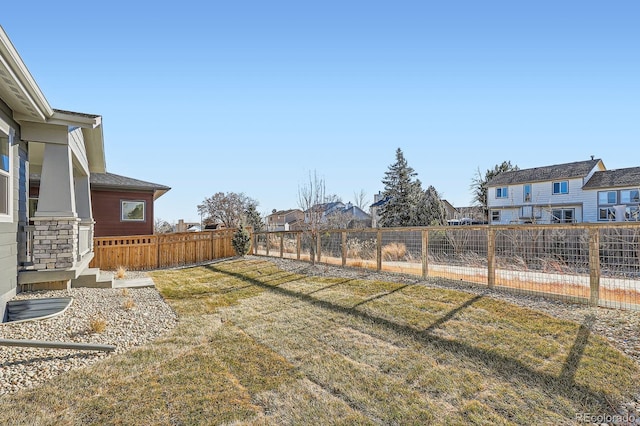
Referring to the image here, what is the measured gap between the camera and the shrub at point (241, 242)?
575 inches

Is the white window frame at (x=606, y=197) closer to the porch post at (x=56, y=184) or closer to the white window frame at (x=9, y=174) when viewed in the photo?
the porch post at (x=56, y=184)

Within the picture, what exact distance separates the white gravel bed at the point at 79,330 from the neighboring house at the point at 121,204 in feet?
28.7

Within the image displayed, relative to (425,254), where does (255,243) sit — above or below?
below

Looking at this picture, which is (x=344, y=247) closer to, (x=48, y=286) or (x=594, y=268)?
(x=594, y=268)

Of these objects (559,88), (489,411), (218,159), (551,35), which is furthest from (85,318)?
(218,159)

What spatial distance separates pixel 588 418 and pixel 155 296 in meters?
7.70

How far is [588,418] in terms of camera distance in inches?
102

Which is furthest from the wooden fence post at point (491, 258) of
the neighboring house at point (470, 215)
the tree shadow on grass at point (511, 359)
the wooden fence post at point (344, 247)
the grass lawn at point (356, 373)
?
the neighboring house at point (470, 215)

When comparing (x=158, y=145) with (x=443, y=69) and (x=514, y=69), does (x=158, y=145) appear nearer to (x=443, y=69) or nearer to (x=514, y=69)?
(x=443, y=69)

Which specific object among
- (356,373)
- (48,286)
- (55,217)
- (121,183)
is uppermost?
(121,183)

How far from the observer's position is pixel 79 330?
15.4ft

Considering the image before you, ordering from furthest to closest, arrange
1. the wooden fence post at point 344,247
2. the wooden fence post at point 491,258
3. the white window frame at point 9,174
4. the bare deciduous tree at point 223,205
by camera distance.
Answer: the bare deciduous tree at point 223,205, the wooden fence post at point 344,247, the wooden fence post at point 491,258, the white window frame at point 9,174

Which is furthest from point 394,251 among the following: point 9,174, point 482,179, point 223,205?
point 223,205

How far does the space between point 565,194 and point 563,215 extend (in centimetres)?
179
